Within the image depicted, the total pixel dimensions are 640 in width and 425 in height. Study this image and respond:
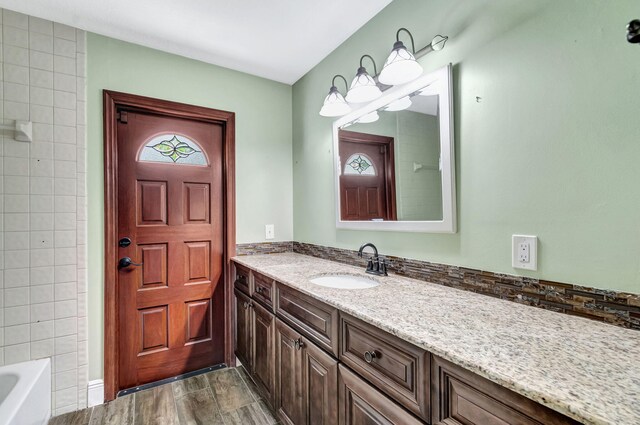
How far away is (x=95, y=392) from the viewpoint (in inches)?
74.2

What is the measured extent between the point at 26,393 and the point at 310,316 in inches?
59.0

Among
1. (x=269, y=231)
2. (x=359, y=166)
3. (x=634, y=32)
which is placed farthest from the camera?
(x=269, y=231)

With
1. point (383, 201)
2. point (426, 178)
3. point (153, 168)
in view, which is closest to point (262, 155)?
point (153, 168)

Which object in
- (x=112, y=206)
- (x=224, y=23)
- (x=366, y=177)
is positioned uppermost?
(x=224, y=23)

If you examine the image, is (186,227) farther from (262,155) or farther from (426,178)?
(426,178)

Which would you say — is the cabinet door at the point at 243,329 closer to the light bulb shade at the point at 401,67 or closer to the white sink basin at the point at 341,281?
the white sink basin at the point at 341,281

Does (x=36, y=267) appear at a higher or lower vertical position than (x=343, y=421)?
higher

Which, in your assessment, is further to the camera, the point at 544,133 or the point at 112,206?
the point at 112,206

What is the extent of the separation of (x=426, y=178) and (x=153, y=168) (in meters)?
1.88

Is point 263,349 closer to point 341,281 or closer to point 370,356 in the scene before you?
point 341,281

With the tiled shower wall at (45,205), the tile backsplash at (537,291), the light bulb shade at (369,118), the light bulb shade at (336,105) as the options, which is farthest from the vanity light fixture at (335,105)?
the tiled shower wall at (45,205)

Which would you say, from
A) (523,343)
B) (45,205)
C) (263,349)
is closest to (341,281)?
(263,349)

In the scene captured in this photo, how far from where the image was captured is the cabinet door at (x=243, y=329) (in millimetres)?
2033

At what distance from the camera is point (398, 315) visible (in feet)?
3.12
